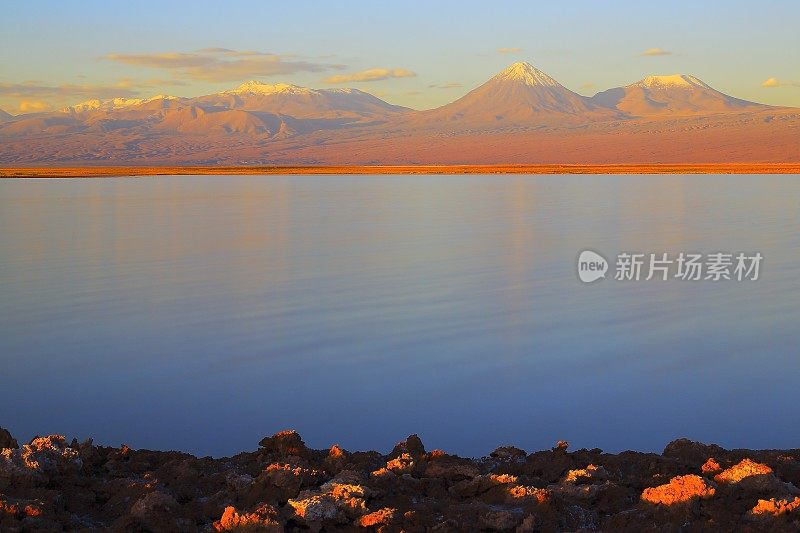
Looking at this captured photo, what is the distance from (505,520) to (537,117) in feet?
563

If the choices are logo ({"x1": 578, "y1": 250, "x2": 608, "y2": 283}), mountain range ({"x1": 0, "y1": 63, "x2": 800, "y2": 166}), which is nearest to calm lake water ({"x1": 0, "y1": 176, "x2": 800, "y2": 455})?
logo ({"x1": 578, "y1": 250, "x2": 608, "y2": 283})

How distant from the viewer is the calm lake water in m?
5.38

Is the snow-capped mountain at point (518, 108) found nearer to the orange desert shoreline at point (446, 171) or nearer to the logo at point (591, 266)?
the orange desert shoreline at point (446, 171)

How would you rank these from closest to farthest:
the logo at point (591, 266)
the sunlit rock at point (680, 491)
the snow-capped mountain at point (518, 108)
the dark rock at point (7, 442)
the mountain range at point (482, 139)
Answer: the sunlit rock at point (680, 491), the dark rock at point (7, 442), the logo at point (591, 266), the mountain range at point (482, 139), the snow-capped mountain at point (518, 108)

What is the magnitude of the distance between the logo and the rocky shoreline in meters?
6.28

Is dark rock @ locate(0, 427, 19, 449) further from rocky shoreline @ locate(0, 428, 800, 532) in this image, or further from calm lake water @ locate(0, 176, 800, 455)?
calm lake water @ locate(0, 176, 800, 455)

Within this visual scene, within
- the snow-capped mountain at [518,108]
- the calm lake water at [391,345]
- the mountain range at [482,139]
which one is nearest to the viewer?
the calm lake water at [391,345]

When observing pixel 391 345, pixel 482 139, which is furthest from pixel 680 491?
pixel 482 139

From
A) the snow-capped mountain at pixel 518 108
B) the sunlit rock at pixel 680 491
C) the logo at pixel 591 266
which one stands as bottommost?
the sunlit rock at pixel 680 491

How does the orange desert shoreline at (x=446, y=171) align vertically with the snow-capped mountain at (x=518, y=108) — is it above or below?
below

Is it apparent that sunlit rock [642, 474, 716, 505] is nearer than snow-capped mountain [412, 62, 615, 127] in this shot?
Yes

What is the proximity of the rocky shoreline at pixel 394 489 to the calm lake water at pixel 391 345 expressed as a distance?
55 centimetres

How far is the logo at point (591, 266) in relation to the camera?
10852mm

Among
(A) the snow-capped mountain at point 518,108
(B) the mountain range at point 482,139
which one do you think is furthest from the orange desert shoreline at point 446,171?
(A) the snow-capped mountain at point 518,108
